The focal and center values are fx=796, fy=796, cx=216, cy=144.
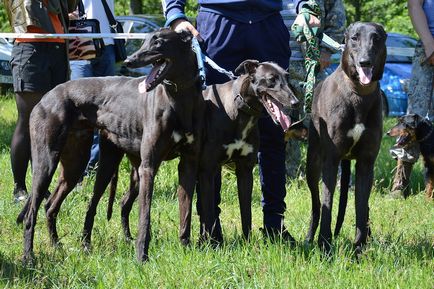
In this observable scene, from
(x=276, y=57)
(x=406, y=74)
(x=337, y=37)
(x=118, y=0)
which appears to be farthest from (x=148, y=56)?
(x=118, y=0)

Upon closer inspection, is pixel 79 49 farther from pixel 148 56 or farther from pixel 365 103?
pixel 365 103

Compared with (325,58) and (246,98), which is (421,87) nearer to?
(325,58)

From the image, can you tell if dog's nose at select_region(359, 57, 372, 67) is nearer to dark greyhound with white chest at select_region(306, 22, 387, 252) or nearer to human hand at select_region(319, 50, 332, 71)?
dark greyhound with white chest at select_region(306, 22, 387, 252)

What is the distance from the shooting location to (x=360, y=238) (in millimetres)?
5375

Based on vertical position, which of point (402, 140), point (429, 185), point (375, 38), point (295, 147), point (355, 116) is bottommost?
point (429, 185)

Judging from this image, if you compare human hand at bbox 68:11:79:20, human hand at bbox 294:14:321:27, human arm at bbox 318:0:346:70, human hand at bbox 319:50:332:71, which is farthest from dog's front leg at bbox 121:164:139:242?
human arm at bbox 318:0:346:70

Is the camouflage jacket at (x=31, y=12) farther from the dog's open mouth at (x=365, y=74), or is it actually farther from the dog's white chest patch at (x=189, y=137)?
the dog's open mouth at (x=365, y=74)

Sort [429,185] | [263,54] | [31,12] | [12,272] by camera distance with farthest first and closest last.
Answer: [429,185] < [31,12] < [263,54] < [12,272]

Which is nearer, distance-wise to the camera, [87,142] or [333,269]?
[333,269]

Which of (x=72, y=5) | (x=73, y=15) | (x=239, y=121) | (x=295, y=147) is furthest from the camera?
(x=295, y=147)

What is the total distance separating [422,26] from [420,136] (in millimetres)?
1536

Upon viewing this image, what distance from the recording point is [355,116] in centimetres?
525

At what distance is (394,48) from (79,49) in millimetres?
11336

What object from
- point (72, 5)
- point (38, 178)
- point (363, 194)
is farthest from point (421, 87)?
point (38, 178)
